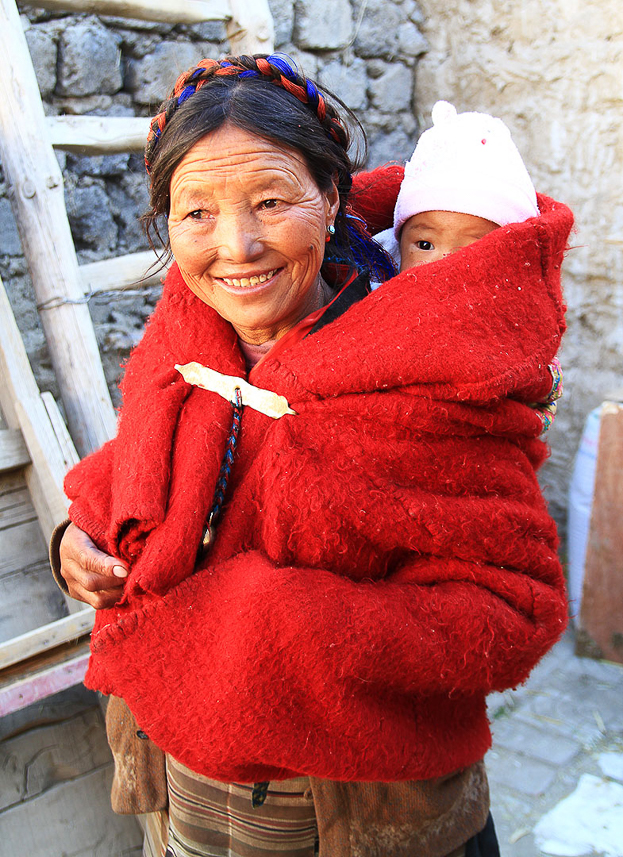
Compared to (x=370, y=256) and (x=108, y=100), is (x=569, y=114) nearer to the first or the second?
(x=108, y=100)

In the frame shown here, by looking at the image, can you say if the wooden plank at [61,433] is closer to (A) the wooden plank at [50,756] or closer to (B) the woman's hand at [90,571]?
(B) the woman's hand at [90,571]

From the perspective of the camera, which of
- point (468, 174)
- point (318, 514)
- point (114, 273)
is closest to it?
point (318, 514)

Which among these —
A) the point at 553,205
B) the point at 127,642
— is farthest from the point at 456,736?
the point at 553,205

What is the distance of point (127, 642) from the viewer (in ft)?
3.69

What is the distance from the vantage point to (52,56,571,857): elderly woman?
3.42 feet

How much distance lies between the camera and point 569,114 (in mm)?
3408

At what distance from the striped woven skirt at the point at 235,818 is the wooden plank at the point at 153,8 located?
217cm

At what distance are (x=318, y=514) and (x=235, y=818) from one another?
66 centimetres

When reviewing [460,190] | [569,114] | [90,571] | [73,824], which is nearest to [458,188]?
[460,190]

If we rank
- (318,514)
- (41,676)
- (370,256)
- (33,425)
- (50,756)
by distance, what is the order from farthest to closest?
(50,756), (33,425), (41,676), (370,256), (318,514)

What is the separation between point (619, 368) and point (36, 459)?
2.87 meters

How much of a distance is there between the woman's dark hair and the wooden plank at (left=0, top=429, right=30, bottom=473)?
1.05m

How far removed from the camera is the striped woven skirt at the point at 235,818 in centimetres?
125

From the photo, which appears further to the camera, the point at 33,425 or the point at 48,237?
the point at 48,237
